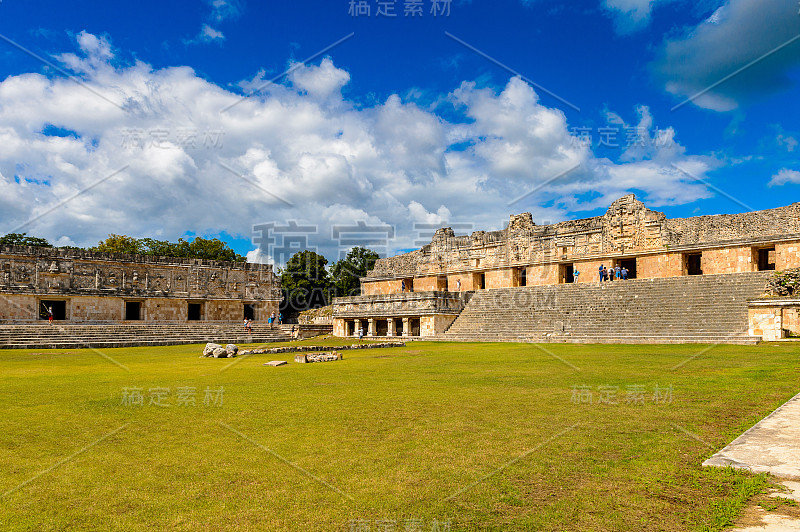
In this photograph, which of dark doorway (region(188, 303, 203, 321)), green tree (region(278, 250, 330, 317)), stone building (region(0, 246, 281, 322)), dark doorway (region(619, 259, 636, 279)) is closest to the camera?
dark doorway (region(619, 259, 636, 279))

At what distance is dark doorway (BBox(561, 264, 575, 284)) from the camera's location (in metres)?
27.8

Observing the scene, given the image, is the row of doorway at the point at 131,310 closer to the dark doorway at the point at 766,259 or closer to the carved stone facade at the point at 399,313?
the carved stone facade at the point at 399,313

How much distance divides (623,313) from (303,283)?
28.8 metres

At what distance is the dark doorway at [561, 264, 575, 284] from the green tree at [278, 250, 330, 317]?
20.6 meters

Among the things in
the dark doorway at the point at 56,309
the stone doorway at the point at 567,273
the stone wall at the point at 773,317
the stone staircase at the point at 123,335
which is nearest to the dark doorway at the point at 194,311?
the stone staircase at the point at 123,335

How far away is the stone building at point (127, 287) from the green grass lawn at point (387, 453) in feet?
75.3

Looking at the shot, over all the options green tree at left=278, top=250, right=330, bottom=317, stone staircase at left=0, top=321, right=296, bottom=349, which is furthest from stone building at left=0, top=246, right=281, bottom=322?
green tree at left=278, top=250, right=330, bottom=317

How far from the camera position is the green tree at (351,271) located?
144 ft

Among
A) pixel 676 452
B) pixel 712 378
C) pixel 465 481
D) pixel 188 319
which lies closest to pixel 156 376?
pixel 465 481

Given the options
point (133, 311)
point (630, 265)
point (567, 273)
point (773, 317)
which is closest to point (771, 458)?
point (773, 317)

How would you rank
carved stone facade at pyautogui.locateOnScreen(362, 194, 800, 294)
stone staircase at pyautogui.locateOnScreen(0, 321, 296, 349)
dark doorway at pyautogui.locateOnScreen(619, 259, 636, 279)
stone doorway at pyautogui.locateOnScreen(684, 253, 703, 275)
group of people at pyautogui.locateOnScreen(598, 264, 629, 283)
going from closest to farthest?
1. stone staircase at pyautogui.locateOnScreen(0, 321, 296, 349)
2. carved stone facade at pyautogui.locateOnScreen(362, 194, 800, 294)
3. group of people at pyautogui.locateOnScreen(598, 264, 629, 283)
4. stone doorway at pyautogui.locateOnScreen(684, 253, 703, 275)
5. dark doorway at pyautogui.locateOnScreen(619, 259, 636, 279)

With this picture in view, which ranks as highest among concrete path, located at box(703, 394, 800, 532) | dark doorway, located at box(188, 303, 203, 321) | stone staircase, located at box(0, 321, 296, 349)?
dark doorway, located at box(188, 303, 203, 321)

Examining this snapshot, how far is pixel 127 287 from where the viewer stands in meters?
29.8

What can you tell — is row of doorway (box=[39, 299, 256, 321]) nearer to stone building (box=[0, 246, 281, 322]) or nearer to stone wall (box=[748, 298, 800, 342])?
stone building (box=[0, 246, 281, 322])
